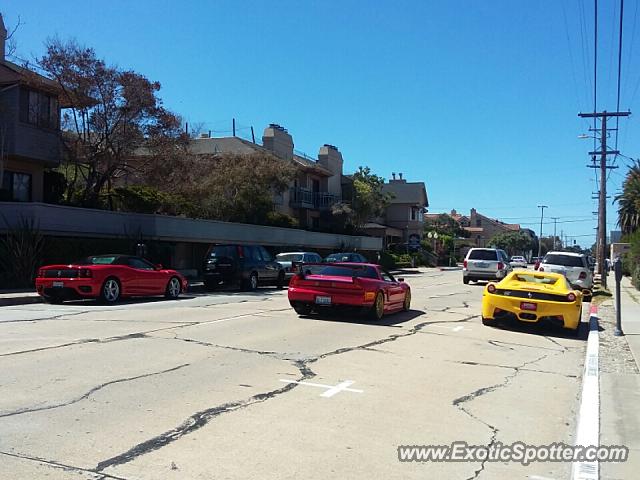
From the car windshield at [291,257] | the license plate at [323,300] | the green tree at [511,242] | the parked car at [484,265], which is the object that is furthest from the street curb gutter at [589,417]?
the green tree at [511,242]

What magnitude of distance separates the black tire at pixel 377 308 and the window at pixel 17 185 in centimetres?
1850

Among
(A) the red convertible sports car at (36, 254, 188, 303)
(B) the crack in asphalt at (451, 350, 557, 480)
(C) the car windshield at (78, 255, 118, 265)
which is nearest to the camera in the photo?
(B) the crack in asphalt at (451, 350, 557, 480)

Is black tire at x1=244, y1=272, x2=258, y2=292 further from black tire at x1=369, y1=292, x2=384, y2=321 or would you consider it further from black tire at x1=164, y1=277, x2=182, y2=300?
black tire at x1=369, y1=292, x2=384, y2=321

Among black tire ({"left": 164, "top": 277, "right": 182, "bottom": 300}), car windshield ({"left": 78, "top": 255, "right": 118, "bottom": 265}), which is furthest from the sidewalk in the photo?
car windshield ({"left": 78, "top": 255, "right": 118, "bottom": 265})

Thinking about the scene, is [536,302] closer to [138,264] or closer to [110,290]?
[110,290]

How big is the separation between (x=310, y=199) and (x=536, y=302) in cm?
4029

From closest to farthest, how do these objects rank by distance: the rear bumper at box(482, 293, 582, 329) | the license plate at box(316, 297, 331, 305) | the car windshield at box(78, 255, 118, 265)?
the rear bumper at box(482, 293, 582, 329) → the license plate at box(316, 297, 331, 305) → the car windshield at box(78, 255, 118, 265)

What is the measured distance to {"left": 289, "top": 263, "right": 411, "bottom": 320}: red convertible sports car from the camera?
1351 cm

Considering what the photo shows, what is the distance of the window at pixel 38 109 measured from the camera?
25.5 m

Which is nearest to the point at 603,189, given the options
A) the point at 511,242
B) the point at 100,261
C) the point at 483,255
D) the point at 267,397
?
the point at 483,255

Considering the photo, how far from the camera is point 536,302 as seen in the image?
42.4ft

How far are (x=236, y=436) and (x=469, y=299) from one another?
57.1 ft

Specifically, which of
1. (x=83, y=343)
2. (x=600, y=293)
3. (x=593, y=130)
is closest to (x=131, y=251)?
(x=83, y=343)

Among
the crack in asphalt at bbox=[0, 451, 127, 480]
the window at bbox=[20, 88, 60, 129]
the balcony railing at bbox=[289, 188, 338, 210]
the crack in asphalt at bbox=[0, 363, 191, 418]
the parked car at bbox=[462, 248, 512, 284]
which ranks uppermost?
the window at bbox=[20, 88, 60, 129]
